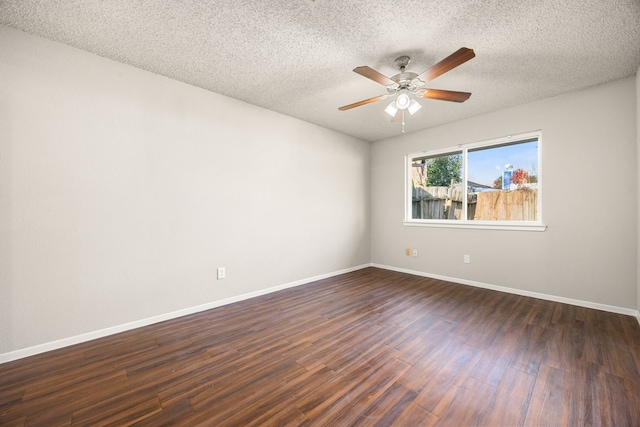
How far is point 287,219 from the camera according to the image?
3713mm

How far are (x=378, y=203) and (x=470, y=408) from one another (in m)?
3.81

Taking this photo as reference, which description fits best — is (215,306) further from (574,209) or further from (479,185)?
(574,209)

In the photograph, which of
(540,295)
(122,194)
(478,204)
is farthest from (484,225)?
(122,194)

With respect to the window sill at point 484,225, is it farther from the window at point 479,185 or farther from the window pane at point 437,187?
the window pane at point 437,187

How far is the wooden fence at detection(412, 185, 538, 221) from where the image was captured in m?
3.42

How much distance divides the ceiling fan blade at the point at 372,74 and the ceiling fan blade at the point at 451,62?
0.27m

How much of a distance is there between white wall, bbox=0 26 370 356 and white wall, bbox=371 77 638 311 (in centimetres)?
274

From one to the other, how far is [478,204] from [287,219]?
9.63 ft

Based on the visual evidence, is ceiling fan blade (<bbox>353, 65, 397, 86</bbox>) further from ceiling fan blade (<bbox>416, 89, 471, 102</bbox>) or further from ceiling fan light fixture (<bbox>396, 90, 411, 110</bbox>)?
ceiling fan blade (<bbox>416, 89, 471, 102</bbox>)

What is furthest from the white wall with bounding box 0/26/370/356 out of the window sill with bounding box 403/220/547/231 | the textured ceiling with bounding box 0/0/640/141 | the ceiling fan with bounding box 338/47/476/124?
the window sill with bounding box 403/220/547/231

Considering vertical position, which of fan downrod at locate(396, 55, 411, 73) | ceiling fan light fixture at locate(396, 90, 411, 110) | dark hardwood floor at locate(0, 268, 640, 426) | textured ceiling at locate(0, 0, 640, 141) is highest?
textured ceiling at locate(0, 0, 640, 141)

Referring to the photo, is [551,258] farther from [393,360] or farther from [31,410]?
[31,410]

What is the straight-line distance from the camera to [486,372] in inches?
68.6

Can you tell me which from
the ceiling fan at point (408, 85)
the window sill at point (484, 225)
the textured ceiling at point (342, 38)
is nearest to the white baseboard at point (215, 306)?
the window sill at point (484, 225)
